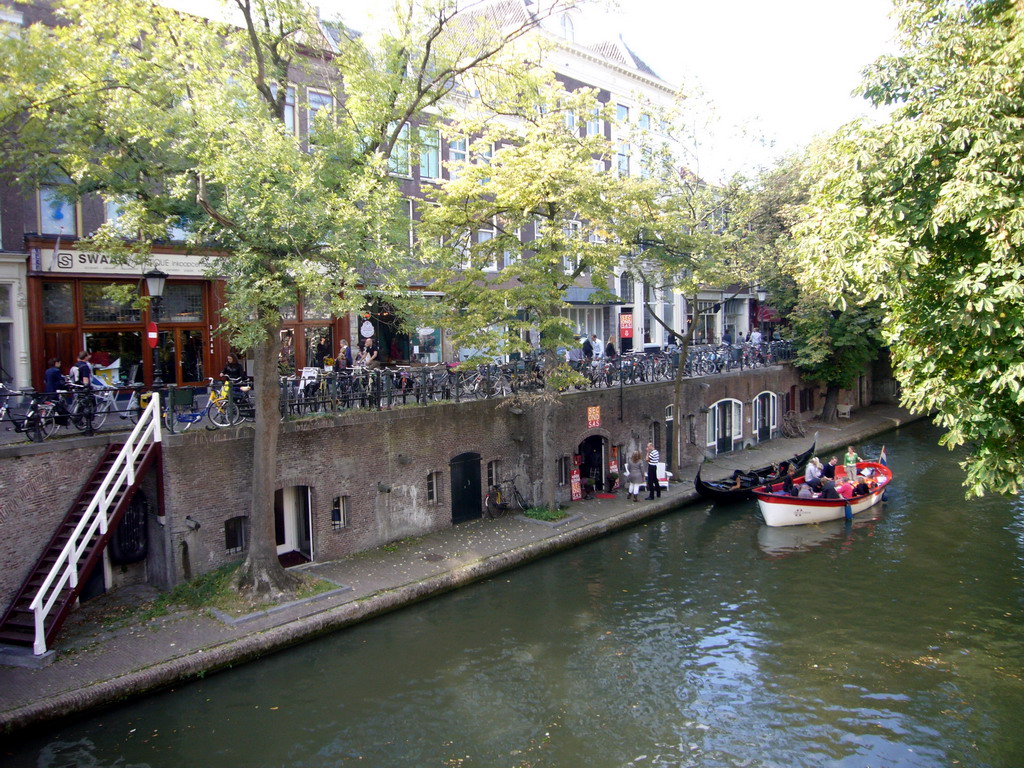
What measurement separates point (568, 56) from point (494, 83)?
18417 mm

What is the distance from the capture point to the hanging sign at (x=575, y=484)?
76.8 ft

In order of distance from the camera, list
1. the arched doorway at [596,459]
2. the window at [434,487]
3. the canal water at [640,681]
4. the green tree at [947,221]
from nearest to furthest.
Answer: the green tree at [947,221], the canal water at [640,681], the window at [434,487], the arched doorway at [596,459]

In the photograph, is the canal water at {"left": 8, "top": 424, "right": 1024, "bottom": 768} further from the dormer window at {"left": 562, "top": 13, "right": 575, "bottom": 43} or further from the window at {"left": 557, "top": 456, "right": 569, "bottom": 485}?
the dormer window at {"left": 562, "top": 13, "right": 575, "bottom": 43}

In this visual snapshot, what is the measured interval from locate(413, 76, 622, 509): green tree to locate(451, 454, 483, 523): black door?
9.20 ft

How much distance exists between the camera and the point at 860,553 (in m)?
19.6

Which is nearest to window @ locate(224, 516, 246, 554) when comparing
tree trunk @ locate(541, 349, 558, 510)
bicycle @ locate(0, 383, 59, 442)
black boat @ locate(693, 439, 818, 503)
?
bicycle @ locate(0, 383, 59, 442)

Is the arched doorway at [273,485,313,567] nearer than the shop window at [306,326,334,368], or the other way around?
the arched doorway at [273,485,313,567]

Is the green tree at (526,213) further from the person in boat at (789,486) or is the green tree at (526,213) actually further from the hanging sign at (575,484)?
the person in boat at (789,486)

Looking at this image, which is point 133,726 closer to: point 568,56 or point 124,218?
point 124,218

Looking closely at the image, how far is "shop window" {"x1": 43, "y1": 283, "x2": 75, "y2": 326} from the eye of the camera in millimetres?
19406

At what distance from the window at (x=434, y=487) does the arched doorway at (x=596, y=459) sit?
6.25 meters

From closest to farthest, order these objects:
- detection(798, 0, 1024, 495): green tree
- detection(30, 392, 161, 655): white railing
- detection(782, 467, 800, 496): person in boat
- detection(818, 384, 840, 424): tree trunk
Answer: detection(798, 0, 1024, 495): green tree < detection(30, 392, 161, 655): white railing < detection(782, 467, 800, 496): person in boat < detection(818, 384, 840, 424): tree trunk

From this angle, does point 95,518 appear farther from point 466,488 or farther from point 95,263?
point 466,488

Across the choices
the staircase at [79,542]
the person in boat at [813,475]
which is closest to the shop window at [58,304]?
the staircase at [79,542]
